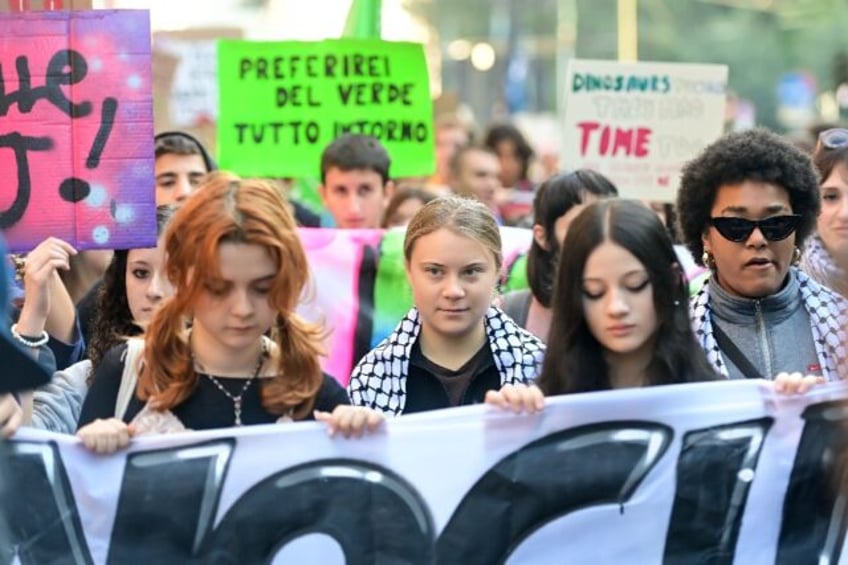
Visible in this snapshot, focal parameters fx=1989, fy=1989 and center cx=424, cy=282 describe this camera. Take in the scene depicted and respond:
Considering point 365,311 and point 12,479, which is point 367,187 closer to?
point 365,311

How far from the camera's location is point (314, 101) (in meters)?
8.83

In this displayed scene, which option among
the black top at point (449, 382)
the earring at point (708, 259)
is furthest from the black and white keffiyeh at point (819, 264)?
the black top at point (449, 382)

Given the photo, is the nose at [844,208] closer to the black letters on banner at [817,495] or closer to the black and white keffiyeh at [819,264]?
the black and white keffiyeh at [819,264]

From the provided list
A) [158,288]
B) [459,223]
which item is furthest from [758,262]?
[158,288]

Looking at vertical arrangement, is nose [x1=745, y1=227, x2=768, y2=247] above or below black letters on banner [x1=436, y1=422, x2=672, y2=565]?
above

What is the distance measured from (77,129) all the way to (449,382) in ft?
4.43

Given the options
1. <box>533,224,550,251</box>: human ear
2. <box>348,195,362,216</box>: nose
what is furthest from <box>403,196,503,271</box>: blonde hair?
<box>348,195,362,216</box>: nose

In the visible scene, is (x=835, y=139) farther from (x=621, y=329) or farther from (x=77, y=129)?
(x=77, y=129)

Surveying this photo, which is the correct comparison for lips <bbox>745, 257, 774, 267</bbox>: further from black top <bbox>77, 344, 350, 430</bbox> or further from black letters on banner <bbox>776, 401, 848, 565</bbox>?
black top <bbox>77, 344, 350, 430</bbox>

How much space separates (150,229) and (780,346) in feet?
5.75

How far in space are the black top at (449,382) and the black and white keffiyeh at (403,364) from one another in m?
0.02

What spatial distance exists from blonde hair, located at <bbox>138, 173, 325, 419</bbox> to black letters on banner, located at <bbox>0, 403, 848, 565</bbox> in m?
0.15

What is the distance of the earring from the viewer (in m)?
5.29

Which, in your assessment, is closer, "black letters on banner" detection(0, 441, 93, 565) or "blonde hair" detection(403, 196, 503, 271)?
"black letters on banner" detection(0, 441, 93, 565)
